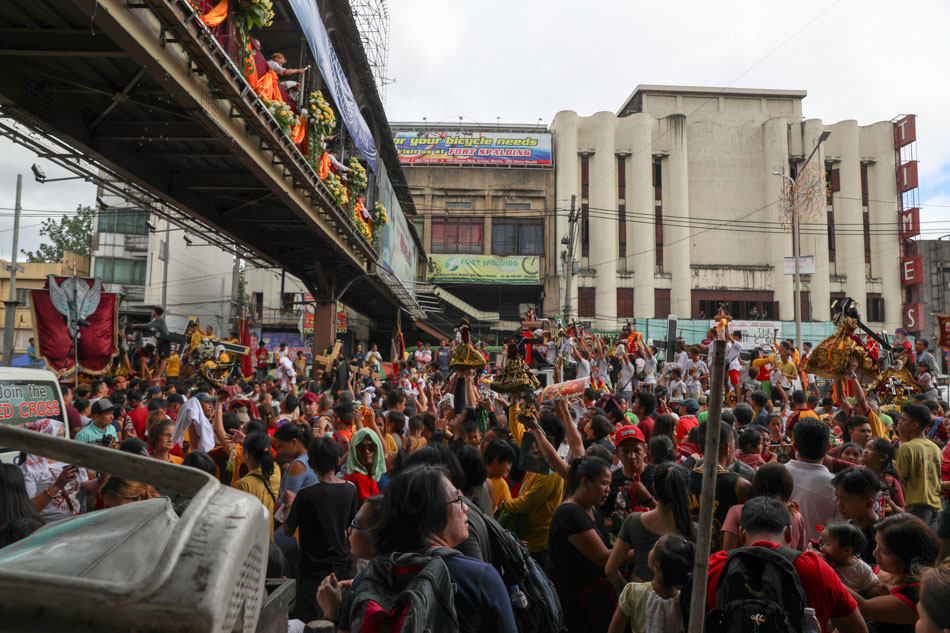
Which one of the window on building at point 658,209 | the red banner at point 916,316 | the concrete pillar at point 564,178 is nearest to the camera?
the red banner at point 916,316

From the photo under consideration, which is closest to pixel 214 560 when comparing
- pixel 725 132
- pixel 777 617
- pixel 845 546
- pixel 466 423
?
pixel 777 617

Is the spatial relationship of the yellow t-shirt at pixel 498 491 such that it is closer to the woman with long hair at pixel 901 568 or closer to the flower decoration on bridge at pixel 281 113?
the woman with long hair at pixel 901 568

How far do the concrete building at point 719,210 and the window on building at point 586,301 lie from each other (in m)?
0.09

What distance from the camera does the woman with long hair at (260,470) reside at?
484 cm

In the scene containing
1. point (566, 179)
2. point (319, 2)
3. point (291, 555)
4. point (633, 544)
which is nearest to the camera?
point (633, 544)

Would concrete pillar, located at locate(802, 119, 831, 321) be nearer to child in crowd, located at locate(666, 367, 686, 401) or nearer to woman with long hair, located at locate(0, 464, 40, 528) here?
child in crowd, located at locate(666, 367, 686, 401)

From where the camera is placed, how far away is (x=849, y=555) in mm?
3248

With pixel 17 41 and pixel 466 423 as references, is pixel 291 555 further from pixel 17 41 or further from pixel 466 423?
pixel 17 41

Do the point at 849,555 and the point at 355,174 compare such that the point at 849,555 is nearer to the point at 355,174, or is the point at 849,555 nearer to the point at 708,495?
the point at 708,495

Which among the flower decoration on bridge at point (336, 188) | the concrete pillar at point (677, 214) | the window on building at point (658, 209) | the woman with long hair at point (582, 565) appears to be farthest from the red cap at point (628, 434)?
the window on building at point (658, 209)

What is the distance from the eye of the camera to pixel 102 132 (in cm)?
995

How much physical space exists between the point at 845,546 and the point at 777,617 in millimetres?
1051

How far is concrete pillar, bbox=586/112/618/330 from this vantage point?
139ft

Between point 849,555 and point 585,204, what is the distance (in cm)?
4255
